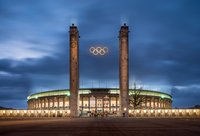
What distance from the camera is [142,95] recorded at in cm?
16075

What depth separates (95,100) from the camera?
154 meters

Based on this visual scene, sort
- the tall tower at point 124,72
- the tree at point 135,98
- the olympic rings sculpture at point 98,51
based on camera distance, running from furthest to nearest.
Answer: the tree at point 135,98, the tall tower at point 124,72, the olympic rings sculpture at point 98,51

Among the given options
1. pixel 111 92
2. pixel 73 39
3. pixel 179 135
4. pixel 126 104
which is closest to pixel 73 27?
pixel 73 39

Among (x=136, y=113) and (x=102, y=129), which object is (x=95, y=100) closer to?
(x=136, y=113)

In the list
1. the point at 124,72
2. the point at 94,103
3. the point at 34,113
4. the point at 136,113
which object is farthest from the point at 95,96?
the point at 34,113

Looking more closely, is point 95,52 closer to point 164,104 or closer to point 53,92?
point 53,92

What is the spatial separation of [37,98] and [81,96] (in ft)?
90.4

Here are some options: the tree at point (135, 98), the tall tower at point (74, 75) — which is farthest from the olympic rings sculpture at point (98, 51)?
the tree at point (135, 98)

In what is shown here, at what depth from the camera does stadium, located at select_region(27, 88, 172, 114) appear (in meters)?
154

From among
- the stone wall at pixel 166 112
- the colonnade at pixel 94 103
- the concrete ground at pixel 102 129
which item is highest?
the colonnade at pixel 94 103

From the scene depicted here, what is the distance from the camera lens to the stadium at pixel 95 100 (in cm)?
15388

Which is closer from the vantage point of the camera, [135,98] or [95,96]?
[135,98]

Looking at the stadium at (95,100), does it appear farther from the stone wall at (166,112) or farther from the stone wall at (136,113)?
the stone wall at (136,113)

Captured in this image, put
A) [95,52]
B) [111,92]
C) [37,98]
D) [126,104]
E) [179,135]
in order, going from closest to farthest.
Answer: [179,135] < [95,52] < [126,104] < [111,92] < [37,98]
